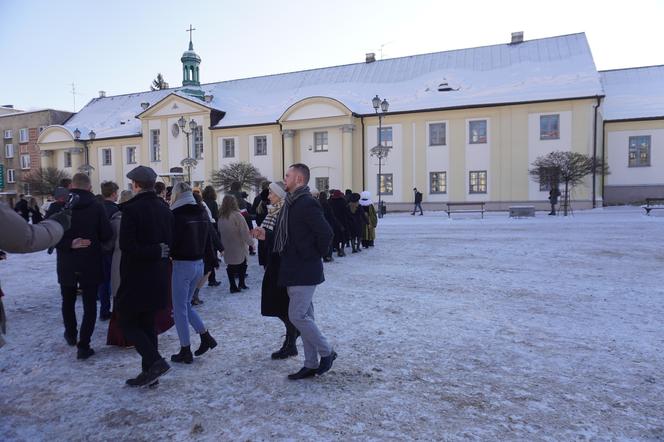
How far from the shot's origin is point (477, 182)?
34062 mm

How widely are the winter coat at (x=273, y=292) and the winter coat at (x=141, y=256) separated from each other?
3.25ft

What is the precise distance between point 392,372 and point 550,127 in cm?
3163

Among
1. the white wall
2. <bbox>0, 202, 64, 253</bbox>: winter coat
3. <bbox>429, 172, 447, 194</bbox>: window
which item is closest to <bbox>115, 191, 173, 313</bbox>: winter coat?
<bbox>0, 202, 64, 253</bbox>: winter coat

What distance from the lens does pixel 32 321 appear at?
6.77 meters

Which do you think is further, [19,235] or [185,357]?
[185,357]

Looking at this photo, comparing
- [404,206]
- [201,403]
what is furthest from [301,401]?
[404,206]

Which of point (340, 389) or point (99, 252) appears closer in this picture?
point (340, 389)

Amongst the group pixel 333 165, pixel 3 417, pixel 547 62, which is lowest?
pixel 3 417

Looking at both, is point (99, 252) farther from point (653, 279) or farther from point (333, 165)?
point (333, 165)

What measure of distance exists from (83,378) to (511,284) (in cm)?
687

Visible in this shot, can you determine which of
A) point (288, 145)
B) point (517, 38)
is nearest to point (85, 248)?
point (288, 145)

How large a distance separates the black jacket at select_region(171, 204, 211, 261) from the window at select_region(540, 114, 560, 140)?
31640mm

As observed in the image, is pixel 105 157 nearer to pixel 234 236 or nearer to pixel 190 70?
pixel 190 70

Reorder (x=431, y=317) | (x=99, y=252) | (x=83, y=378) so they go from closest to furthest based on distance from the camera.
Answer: (x=83, y=378)
(x=99, y=252)
(x=431, y=317)
